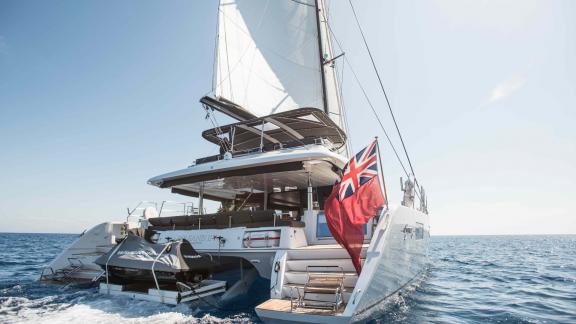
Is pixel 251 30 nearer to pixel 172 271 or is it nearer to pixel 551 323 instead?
pixel 172 271

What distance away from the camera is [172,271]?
5.81m

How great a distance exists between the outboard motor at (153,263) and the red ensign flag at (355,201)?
2965 millimetres

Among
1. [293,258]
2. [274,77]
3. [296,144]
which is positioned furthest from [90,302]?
[274,77]

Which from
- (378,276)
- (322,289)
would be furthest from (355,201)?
Answer: (322,289)

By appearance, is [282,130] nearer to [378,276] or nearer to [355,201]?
[355,201]

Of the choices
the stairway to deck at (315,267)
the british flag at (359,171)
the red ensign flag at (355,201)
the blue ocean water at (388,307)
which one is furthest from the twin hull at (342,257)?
the british flag at (359,171)

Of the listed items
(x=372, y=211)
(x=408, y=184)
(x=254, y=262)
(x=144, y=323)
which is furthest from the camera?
(x=408, y=184)

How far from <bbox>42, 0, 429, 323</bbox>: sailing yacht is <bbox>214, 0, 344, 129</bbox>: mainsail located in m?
0.05

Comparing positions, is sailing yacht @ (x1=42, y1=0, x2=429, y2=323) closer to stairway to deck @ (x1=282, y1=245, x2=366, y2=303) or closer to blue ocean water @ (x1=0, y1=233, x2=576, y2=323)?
stairway to deck @ (x1=282, y1=245, x2=366, y2=303)

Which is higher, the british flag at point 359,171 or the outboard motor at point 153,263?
the british flag at point 359,171

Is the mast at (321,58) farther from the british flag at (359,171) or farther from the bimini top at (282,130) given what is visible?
the british flag at (359,171)

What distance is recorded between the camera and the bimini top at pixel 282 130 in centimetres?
935

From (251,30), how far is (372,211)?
11.3m

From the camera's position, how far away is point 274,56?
13.8 metres
